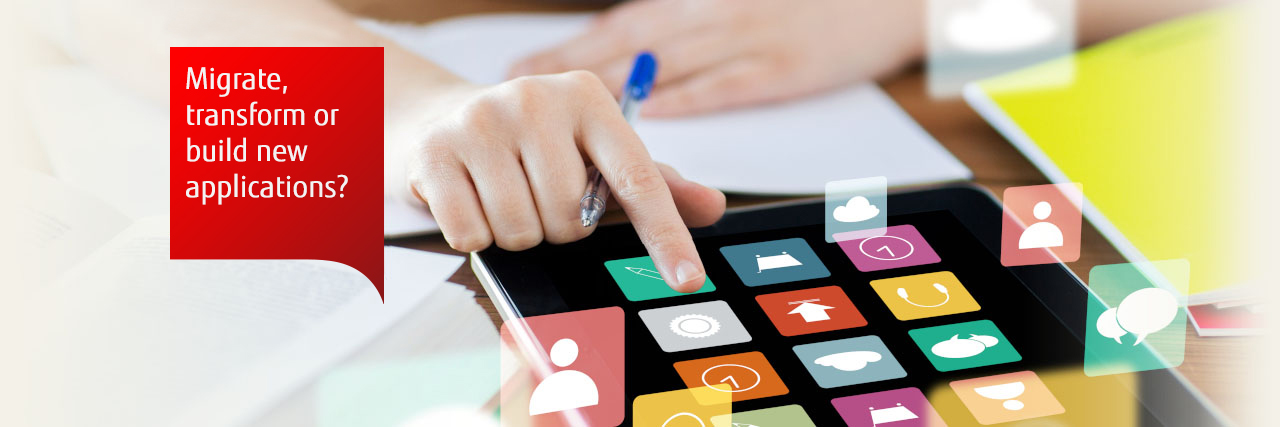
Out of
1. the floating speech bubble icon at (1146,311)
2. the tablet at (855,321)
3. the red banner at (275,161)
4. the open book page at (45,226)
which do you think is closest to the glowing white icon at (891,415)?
the tablet at (855,321)

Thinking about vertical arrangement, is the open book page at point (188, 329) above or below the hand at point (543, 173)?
below

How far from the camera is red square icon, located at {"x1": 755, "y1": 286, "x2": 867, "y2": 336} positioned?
0.40 metres

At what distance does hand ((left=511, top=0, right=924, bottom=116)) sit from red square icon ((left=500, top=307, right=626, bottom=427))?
0.26m

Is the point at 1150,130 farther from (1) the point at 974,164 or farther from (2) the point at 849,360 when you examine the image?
(2) the point at 849,360

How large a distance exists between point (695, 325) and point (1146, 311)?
185mm

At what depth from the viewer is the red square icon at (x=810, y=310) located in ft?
1.32

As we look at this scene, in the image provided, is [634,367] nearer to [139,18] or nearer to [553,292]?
[553,292]

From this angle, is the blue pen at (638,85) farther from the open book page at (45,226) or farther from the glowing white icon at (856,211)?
the open book page at (45,226)

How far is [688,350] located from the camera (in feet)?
1.25

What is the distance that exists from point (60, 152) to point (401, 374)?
27 cm

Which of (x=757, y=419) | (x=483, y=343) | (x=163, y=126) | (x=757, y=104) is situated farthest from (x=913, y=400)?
(x=163, y=126)

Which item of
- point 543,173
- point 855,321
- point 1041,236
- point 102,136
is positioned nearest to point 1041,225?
point 1041,236

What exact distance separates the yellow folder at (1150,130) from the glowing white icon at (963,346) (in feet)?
0.38

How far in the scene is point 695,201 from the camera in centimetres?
47
